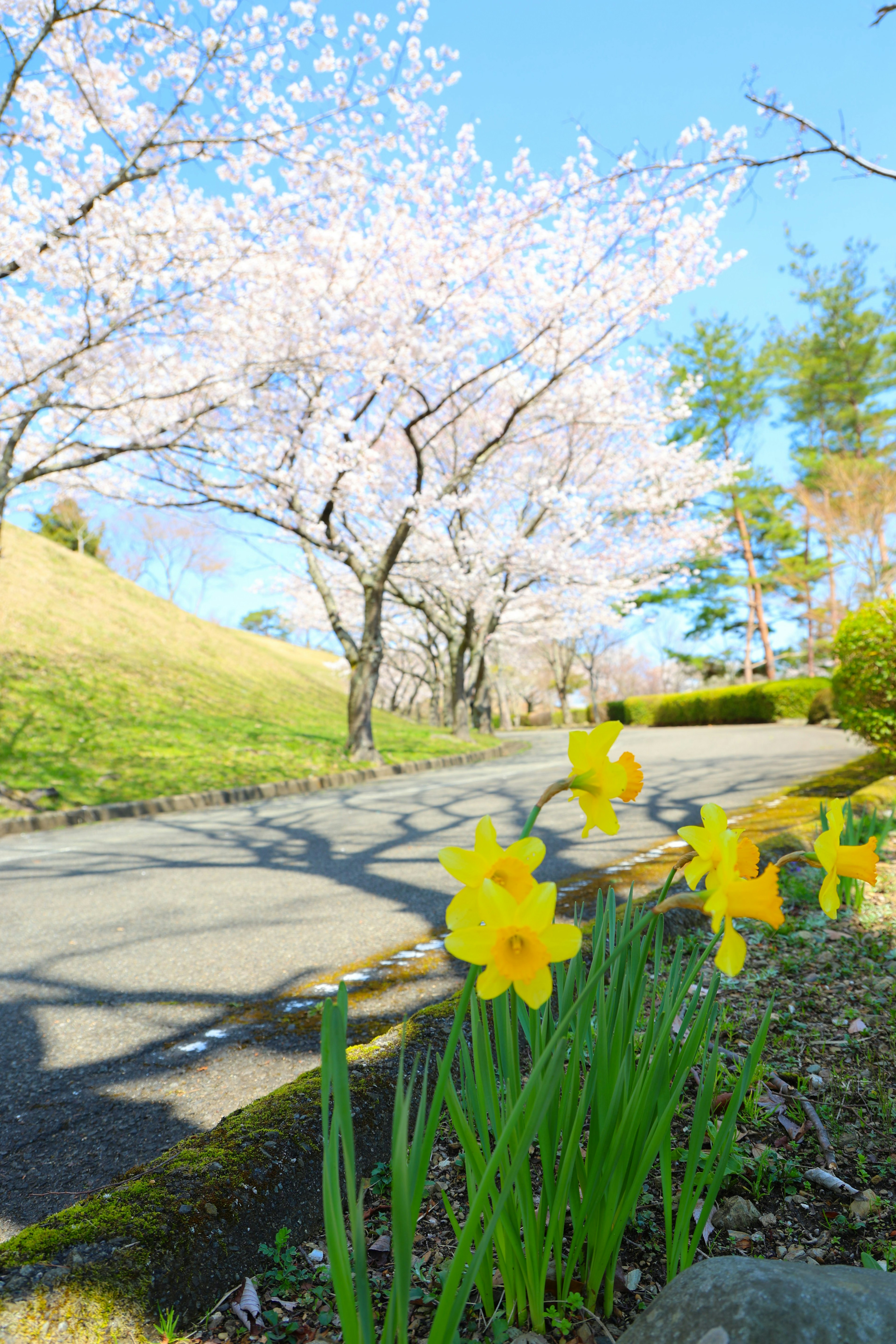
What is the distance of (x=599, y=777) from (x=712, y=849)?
0.17 metres

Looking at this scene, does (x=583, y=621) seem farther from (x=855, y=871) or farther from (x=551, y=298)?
(x=855, y=871)

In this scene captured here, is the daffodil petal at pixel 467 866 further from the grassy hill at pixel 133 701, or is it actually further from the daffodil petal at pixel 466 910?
the grassy hill at pixel 133 701

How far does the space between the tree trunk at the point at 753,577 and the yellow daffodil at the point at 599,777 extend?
3095 cm

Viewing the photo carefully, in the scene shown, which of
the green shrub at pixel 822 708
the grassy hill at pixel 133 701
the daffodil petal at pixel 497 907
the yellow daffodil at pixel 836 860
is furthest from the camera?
the green shrub at pixel 822 708

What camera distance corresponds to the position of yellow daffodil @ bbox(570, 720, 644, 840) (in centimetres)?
95

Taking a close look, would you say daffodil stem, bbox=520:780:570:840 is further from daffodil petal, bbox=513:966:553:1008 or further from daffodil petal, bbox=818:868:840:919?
daffodil petal, bbox=818:868:840:919

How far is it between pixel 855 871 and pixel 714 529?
25.9 metres

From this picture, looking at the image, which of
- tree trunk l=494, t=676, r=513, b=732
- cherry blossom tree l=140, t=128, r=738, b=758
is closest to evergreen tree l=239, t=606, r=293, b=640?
tree trunk l=494, t=676, r=513, b=732

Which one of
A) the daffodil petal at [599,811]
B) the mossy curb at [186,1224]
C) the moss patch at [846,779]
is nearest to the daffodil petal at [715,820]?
the daffodil petal at [599,811]

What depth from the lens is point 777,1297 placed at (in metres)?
0.79

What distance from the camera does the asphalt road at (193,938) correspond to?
1.84 m

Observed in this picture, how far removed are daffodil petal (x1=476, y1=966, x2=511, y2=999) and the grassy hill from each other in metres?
8.15

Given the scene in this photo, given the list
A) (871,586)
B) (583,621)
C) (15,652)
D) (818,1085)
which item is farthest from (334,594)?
(818,1085)

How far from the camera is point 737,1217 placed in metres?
1.27
